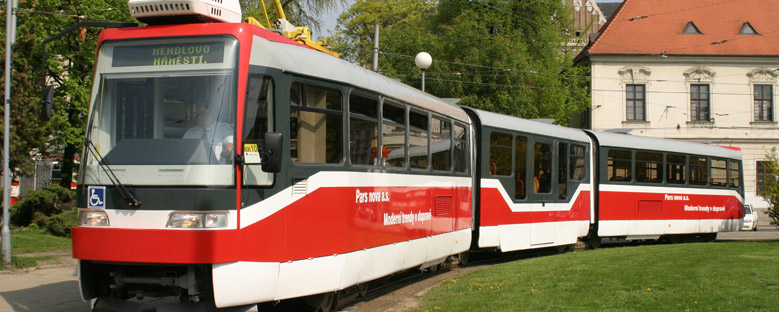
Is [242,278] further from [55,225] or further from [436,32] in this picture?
[436,32]

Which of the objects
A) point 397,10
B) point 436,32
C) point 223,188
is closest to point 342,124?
point 223,188

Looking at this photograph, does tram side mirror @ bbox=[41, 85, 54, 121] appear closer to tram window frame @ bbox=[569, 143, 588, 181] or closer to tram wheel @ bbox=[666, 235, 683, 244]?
tram window frame @ bbox=[569, 143, 588, 181]

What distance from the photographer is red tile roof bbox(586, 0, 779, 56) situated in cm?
5044

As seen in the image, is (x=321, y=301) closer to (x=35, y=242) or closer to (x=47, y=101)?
(x=47, y=101)

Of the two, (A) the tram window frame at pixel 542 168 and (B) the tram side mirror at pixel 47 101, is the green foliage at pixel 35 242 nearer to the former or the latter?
(B) the tram side mirror at pixel 47 101

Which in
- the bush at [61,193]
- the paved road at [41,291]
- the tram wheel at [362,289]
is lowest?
the paved road at [41,291]

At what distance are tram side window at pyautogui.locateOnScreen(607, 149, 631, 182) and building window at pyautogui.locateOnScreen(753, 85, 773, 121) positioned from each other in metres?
35.9

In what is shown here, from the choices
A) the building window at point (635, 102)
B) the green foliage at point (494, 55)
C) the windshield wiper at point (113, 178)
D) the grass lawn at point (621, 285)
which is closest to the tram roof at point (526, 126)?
the grass lawn at point (621, 285)

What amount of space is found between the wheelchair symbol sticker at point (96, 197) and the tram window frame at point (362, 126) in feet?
9.24

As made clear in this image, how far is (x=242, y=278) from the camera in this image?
287 inches

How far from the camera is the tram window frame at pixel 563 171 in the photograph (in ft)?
55.9

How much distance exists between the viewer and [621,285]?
10180 millimetres

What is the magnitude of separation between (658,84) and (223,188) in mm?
47864

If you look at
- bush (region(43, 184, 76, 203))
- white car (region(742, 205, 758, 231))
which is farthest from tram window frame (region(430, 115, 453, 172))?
white car (region(742, 205, 758, 231))
